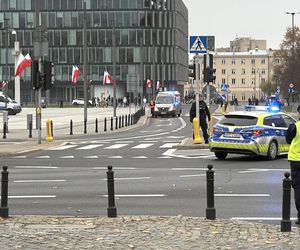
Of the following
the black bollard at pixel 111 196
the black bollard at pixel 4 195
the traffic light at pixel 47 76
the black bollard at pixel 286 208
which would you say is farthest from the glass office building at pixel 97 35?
the black bollard at pixel 286 208

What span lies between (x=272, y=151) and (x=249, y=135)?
1017mm

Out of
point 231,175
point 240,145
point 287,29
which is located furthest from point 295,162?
point 287,29

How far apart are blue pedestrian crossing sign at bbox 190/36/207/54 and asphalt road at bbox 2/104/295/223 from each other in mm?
4696

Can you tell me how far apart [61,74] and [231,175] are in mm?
110356

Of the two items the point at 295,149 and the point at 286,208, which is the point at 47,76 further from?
the point at 286,208

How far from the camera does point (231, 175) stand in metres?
16.3

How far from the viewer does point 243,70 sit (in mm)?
194500

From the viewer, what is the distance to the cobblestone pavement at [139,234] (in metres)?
7.83

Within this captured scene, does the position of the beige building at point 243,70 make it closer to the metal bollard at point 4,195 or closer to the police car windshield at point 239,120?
the police car windshield at point 239,120

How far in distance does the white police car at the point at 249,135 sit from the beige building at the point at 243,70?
17067 cm

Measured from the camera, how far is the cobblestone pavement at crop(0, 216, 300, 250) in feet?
25.7

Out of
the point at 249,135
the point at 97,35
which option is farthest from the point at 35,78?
the point at 97,35

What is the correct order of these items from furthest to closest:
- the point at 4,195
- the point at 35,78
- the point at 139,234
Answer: the point at 35,78, the point at 4,195, the point at 139,234

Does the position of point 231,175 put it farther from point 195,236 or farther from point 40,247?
point 40,247
